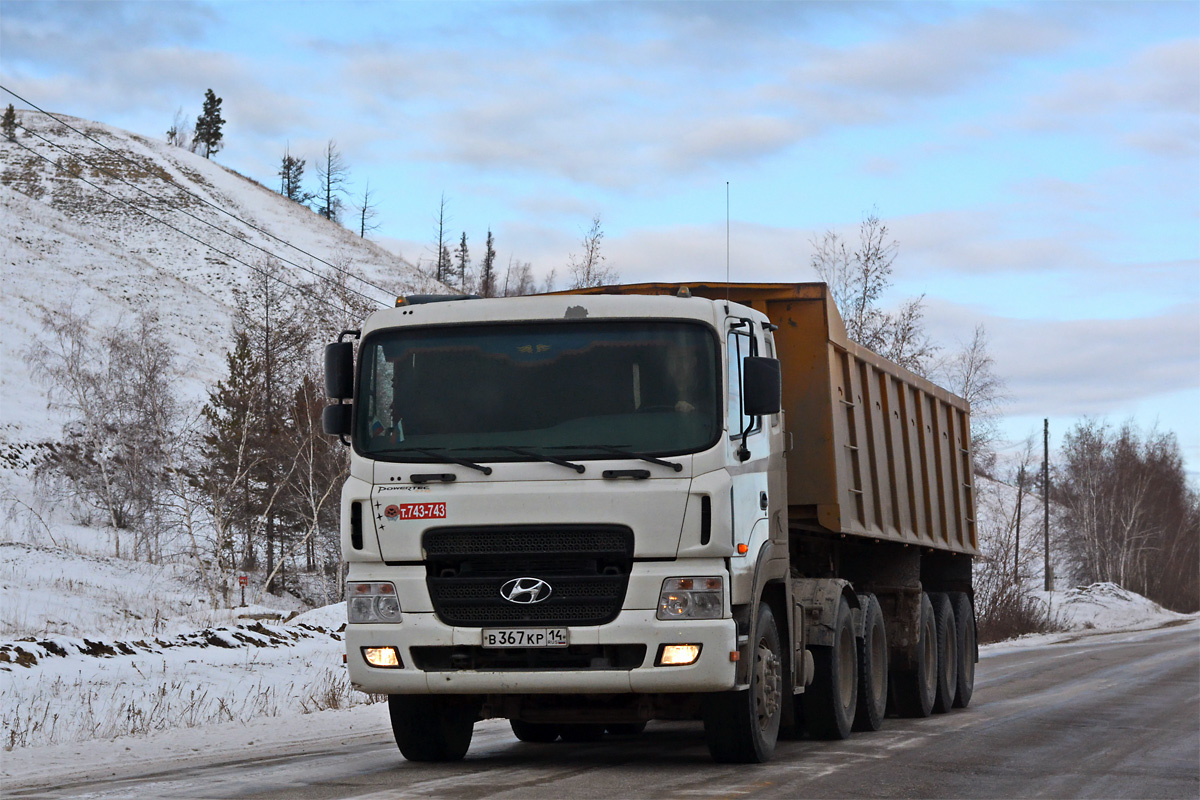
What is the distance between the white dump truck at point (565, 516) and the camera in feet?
27.0

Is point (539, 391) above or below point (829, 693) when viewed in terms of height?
above

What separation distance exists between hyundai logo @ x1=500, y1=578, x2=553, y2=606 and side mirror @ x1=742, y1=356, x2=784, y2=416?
1726 millimetres

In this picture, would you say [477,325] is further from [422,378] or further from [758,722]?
[758,722]

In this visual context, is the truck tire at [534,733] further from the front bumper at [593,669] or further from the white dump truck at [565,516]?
the front bumper at [593,669]

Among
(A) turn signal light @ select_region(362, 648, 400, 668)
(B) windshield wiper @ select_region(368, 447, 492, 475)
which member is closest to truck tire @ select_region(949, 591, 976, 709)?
(A) turn signal light @ select_region(362, 648, 400, 668)

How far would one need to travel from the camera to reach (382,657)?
8531mm

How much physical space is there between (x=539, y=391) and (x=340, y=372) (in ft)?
4.40

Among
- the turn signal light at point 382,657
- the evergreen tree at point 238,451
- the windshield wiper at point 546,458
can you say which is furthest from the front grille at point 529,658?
the evergreen tree at point 238,451

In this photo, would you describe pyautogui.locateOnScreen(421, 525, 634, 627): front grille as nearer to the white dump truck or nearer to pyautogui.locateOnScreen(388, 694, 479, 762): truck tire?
the white dump truck

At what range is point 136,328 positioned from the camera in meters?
87.6

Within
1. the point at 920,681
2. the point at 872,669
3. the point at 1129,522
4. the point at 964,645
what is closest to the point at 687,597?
the point at 872,669

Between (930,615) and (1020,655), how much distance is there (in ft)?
44.9

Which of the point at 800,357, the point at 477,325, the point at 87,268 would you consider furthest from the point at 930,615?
the point at 87,268

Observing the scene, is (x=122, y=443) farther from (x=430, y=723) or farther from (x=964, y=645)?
(x=430, y=723)
